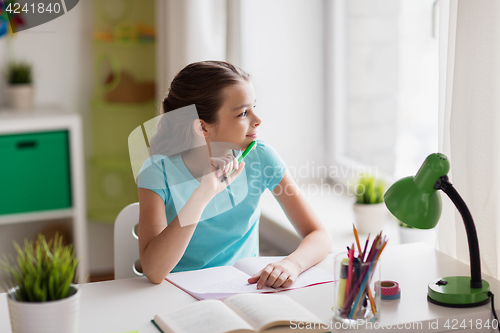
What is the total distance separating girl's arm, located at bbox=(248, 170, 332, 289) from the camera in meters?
1.05

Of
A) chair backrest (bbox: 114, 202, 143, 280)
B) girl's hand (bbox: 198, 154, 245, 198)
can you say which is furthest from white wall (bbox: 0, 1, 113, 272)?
girl's hand (bbox: 198, 154, 245, 198)

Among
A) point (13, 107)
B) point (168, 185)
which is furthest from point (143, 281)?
point (13, 107)

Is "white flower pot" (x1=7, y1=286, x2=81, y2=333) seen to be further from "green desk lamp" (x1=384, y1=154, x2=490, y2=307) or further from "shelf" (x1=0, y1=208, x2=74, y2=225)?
"shelf" (x1=0, y1=208, x2=74, y2=225)

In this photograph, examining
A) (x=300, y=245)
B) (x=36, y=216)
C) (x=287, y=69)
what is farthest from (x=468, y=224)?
(x=36, y=216)

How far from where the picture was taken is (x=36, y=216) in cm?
238

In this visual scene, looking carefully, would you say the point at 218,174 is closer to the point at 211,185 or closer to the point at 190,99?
the point at 211,185

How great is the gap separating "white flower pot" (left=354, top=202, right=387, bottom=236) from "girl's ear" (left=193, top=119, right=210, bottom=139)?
2.19 feet

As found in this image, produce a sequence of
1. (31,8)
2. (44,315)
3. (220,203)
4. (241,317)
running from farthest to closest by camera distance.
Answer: (31,8)
(220,203)
(241,317)
(44,315)

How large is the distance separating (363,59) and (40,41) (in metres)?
1.52

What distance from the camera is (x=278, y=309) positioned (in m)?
0.88

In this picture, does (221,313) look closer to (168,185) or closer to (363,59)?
(168,185)

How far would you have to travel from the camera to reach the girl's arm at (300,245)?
105cm

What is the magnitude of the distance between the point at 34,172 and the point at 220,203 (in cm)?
132

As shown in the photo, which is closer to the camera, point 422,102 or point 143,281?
point 143,281
